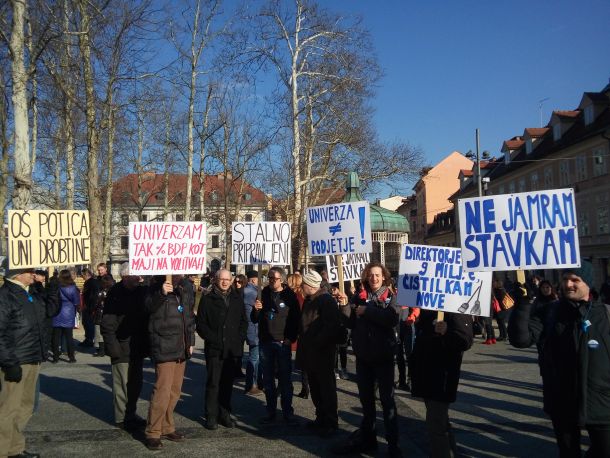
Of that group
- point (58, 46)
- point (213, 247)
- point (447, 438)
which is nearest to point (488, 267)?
point (447, 438)

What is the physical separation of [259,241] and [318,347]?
4.50 metres

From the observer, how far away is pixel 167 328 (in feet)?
20.1

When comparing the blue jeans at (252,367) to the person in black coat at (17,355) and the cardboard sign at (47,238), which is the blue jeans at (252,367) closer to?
the cardboard sign at (47,238)

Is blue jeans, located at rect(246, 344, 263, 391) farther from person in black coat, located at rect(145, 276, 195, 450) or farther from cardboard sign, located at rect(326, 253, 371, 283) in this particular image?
person in black coat, located at rect(145, 276, 195, 450)

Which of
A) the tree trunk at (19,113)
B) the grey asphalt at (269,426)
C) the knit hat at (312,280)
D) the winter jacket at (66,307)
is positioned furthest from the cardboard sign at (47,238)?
the tree trunk at (19,113)

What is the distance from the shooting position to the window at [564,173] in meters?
37.3

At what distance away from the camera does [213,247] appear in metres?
75.6

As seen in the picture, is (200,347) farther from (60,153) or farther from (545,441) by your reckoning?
(60,153)

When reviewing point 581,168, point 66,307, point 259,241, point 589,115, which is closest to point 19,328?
point 259,241

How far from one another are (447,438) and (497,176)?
47198 mm

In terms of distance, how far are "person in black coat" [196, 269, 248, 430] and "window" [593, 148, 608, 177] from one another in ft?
103

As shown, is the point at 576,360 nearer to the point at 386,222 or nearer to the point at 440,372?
the point at 440,372

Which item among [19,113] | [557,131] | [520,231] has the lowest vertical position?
[520,231]

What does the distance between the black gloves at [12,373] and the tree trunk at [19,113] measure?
24.3 feet
